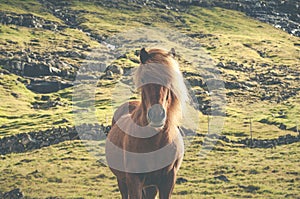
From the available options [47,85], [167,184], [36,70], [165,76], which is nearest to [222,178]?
[167,184]

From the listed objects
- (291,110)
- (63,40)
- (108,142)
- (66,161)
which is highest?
(108,142)

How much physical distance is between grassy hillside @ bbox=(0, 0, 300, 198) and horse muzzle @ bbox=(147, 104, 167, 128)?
24700 millimetres

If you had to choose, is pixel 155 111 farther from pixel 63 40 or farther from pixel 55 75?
pixel 63 40

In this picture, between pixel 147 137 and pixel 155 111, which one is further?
pixel 147 137

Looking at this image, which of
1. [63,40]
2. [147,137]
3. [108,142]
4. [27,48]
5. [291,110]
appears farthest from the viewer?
[63,40]

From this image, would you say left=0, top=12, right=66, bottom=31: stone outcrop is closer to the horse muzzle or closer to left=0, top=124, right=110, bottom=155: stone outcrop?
left=0, top=124, right=110, bottom=155: stone outcrop

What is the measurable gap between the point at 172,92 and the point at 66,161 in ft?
134

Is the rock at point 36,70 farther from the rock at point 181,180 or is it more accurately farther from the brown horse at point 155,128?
the brown horse at point 155,128

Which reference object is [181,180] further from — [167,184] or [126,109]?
[167,184]

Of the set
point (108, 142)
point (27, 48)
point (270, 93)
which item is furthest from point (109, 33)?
point (108, 142)

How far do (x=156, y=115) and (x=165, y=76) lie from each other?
73 cm

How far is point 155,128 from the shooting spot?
7.69 metres

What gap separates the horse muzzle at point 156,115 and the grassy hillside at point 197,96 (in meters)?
24.7

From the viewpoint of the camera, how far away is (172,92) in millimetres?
8008
